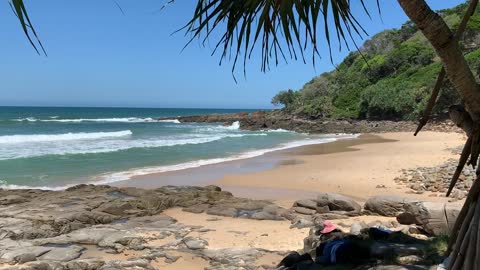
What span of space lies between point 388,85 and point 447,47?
3950 cm

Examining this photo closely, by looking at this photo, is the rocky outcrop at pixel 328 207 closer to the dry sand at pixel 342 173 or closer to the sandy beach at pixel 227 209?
the sandy beach at pixel 227 209

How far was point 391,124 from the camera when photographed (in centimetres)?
3450

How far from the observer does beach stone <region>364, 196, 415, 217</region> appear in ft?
26.2

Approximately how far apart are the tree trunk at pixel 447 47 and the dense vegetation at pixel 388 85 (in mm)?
27393

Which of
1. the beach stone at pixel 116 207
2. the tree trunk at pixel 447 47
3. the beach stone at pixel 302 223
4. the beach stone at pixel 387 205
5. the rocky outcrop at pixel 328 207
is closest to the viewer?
the tree trunk at pixel 447 47

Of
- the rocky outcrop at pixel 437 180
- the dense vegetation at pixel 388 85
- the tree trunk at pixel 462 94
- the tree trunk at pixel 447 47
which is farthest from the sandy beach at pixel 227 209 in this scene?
the dense vegetation at pixel 388 85

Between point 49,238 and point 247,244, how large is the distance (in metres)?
3.11

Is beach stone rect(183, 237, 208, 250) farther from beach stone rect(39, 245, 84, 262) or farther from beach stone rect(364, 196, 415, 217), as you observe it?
beach stone rect(364, 196, 415, 217)

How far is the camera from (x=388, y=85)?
39.2m

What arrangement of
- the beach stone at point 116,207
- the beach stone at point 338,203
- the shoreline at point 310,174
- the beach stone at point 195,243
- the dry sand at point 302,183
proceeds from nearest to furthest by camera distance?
the beach stone at point 195,243, the dry sand at point 302,183, the beach stone at point 338,203, the beach stone at point 116,207, the shoreline at point 310,174

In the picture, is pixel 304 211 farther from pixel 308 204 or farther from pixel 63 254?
pixel 63 254

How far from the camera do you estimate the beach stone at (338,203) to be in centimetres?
862

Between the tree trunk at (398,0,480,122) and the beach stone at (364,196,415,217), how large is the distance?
6.47m

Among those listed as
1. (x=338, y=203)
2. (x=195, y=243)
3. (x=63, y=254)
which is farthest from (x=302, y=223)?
(x=63, y=254)
